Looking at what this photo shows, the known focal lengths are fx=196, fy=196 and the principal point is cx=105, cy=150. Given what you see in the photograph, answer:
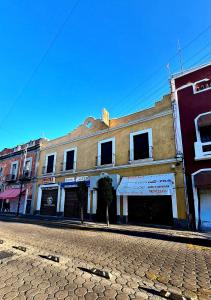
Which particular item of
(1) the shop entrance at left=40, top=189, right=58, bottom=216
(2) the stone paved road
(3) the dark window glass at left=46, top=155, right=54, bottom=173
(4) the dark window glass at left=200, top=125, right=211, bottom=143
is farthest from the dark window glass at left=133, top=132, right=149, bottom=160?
(3) the dark window glass at left=46, top=155, right=54, bottom=173

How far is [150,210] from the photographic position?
43.5 ft

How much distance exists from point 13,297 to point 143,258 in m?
3.65

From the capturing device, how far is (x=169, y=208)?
12.4 m

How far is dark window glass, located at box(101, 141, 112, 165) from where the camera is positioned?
16123 millimetres

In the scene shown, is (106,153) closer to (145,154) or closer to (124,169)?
(124,169)

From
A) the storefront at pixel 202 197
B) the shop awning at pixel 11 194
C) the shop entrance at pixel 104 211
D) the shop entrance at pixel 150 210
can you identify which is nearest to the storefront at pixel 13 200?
→ the shop awning at pixel 11 194

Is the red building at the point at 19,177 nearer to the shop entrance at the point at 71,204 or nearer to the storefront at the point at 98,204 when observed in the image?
the shop entrance at the point at 71,204

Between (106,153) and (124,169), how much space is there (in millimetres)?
2421

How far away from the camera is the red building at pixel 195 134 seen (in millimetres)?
11016

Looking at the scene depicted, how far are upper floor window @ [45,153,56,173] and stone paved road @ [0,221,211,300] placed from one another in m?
13.7

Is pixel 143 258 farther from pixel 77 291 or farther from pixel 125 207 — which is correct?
pixel 125 207

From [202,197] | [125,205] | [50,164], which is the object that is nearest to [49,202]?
[50,164]

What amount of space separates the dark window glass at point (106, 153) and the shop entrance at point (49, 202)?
20.3ft

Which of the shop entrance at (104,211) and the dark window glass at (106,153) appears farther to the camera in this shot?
the dark window glass at (106,153)
